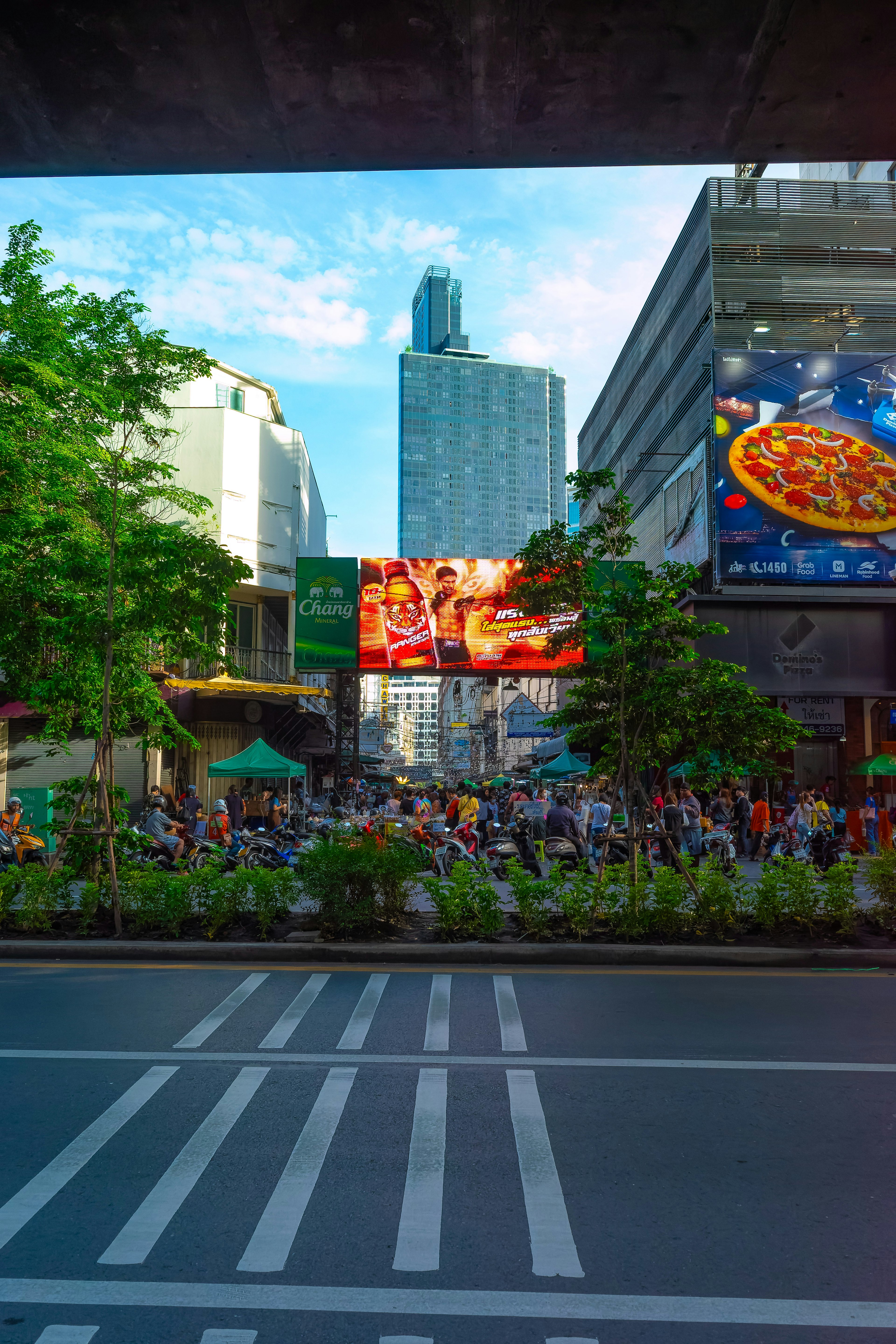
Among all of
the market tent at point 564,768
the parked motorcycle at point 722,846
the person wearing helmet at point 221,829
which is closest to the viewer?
the parked motorcycle at point 722,846

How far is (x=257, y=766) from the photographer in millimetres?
22391

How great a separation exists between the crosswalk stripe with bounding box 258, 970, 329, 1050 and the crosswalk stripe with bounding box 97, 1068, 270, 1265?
30.9 inches

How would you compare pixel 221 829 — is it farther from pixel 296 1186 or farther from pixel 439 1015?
pixel 296 1186

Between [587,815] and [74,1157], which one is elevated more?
[587,815]

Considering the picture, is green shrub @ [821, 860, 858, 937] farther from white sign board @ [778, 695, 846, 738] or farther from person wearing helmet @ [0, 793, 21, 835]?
white sign board @ [778, 695, 846, 738]

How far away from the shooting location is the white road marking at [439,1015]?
6943 millimetres

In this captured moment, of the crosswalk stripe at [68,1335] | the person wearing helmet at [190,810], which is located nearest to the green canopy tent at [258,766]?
the person wearing helmet at [190,810]

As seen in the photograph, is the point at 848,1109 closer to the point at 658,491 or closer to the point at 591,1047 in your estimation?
the point at 591,1047

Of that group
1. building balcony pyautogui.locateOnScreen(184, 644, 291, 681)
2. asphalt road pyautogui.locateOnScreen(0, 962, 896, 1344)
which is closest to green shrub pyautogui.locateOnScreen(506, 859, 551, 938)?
asphalt road pyautogui.locateOnScreen(0, 962, 896, 1344)

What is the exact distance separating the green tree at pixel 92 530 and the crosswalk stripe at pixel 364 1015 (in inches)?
146

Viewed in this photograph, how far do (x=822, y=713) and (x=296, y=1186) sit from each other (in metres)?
29.8

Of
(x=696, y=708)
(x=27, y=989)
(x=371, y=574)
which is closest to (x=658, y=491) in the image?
(x=371, y=574)

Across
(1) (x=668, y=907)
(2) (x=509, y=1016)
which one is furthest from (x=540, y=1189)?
(1) (x=668, y=907)

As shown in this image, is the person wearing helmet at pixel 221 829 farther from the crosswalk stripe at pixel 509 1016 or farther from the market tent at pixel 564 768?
the crosswalk stripe at pixel 509 1016
